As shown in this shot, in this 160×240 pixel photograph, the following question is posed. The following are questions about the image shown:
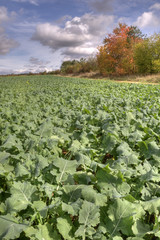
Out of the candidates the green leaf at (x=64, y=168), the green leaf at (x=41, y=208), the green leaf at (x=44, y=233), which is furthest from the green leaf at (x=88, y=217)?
the green leaf at (x=64, y=168)

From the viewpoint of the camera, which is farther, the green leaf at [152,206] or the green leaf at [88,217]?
the green leaf at [152,206]

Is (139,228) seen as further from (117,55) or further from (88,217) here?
(117,55)

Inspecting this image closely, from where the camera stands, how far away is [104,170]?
2008 mm

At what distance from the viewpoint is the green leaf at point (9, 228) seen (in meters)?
1.39

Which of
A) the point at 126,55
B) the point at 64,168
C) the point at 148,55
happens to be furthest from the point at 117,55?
the point at 64,168

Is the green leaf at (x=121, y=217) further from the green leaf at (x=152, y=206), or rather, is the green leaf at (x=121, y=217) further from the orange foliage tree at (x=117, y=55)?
the orange foliage tree at (x=117, y=55)

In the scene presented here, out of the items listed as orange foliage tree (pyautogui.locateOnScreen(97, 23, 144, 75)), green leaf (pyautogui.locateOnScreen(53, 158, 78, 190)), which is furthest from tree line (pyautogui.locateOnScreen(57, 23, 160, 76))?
green leaf (pyautogui.locateOnScreen(53, 158, 78, 190))

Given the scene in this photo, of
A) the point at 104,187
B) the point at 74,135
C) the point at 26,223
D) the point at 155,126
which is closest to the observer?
the point at 26,223

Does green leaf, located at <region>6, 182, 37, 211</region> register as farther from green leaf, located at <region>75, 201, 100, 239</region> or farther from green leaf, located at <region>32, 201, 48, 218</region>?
green leaf, located at <region>75, 201, 100, 239</region>

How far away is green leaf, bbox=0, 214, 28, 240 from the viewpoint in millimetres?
1394

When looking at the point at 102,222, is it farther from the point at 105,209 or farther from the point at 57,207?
the point at 57,207

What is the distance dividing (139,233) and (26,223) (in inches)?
37.1

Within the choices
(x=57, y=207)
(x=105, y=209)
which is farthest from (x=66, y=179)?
(x=105, y=209)

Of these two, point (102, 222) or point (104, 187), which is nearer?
point (102, 222)
